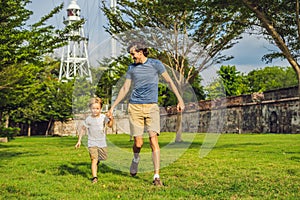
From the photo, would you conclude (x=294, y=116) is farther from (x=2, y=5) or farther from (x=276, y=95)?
(x=2, y=5)

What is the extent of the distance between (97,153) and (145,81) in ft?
4.70

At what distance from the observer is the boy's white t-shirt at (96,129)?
7250mm

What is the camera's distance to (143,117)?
6852 millimetres

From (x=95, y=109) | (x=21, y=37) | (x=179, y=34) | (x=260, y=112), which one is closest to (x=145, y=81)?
(x=95, y=109)

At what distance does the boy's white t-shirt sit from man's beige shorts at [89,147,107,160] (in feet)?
0.20

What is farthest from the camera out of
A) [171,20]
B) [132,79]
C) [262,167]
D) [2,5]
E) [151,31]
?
[171,20]

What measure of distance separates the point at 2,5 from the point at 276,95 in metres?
23.3

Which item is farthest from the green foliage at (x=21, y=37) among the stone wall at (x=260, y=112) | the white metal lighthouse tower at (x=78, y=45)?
the stone wall at (x=260, y=112)

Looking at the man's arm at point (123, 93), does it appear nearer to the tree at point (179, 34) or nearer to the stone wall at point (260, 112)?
the tree at point (179, 34)

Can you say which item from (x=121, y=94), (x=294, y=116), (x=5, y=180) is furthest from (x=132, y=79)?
(x=294, y=116)

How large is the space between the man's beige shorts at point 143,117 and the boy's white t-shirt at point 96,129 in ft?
1.87

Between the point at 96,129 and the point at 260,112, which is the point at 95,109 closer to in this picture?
the point at 96,129

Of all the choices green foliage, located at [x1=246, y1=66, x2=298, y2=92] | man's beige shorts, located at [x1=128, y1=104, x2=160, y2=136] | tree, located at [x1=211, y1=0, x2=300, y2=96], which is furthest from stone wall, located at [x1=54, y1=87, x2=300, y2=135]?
green foliage, located at [x1=246, y1=66, x2=298, y2=92]

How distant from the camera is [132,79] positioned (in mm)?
6871
